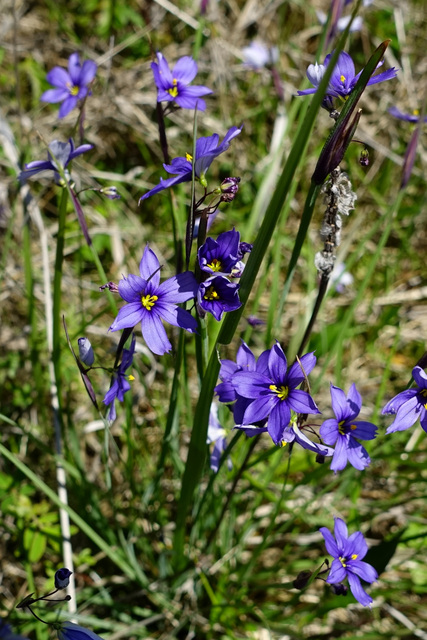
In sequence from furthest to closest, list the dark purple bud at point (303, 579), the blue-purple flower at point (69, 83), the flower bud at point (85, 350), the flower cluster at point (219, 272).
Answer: the blue-purple flower at point (69, 83) → the dark purple bud at point (303, 579) → the flower bud at point (85, 350) → the flower cluster at point (219, 272)

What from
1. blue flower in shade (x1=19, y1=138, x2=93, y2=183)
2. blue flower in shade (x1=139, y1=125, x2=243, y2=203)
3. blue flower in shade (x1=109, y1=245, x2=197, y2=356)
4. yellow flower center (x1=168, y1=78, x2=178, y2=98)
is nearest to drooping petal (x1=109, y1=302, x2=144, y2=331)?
blue flower in shade (x1=109, y1=245, x2=197, y2=356)

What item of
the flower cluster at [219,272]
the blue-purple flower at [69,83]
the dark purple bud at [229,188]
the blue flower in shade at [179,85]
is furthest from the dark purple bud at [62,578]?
the blue-purple flower at [69,83]

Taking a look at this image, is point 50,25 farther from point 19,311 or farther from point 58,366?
point 58,366

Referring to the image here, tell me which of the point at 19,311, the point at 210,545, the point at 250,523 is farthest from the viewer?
the point at 19,311

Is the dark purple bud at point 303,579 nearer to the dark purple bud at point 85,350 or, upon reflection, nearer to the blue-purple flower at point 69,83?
the dark purple bud at point 85,350

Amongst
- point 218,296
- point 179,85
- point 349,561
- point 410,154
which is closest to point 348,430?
point 349,561

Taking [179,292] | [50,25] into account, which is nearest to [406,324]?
[179,292]

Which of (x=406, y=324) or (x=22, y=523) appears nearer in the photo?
(x=22, y=523)
